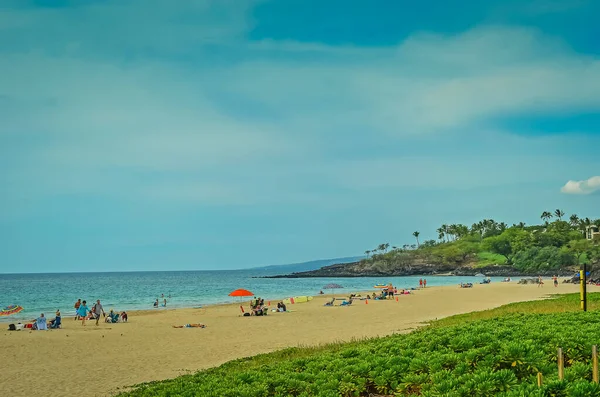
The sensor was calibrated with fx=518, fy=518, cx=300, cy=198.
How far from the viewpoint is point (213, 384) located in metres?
9.71

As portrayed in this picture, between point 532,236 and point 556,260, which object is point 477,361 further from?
point 532,236

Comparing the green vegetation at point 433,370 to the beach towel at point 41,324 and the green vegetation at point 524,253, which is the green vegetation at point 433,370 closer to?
the beach towel at point 41,324

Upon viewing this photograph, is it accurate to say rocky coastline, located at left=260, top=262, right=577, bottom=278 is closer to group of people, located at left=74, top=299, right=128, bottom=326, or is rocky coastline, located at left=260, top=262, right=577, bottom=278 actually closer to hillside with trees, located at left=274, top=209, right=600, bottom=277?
hillside with trees, located at left=274, top=209, right=600, bottom=277

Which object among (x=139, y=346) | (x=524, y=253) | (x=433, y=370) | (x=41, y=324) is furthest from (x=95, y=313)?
(x=524, y=253)

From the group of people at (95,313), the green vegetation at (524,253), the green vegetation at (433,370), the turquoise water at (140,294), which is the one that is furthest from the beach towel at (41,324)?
the green vegetation at (524,253)

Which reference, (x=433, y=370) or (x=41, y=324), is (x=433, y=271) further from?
(x=433, y=370)

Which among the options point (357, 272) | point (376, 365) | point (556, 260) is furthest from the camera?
point (357, 272)

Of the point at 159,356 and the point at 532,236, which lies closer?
the point at 159,356

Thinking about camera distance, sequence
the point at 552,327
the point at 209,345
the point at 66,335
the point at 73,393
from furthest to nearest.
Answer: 1. the point at 66,335
2. the point at 209,345
3. the point at 73,393
4. the point at 552,327

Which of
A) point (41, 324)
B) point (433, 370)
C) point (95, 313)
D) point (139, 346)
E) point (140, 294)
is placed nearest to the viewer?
point (433, 370)

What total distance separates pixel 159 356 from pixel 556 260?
134697mm

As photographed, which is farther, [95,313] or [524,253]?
[524,253]

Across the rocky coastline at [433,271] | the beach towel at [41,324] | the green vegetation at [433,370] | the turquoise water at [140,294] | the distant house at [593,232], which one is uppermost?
the distant house at [593,232]

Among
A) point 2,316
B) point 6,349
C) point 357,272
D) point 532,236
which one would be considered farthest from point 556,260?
point 6,349
